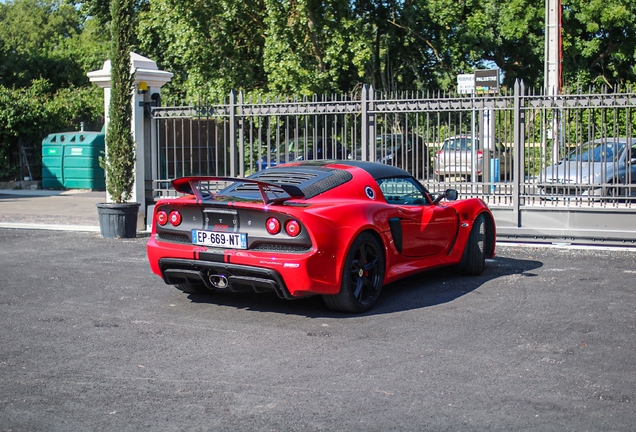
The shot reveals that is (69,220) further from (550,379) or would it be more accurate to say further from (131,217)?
(550,379)

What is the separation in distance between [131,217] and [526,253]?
5.85 meters

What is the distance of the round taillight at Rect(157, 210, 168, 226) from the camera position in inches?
278

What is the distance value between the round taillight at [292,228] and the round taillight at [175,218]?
111cm

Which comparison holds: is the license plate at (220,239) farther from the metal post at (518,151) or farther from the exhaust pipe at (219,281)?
the metal post at (518,151)

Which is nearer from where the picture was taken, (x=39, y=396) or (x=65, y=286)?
(x=39, y=396)

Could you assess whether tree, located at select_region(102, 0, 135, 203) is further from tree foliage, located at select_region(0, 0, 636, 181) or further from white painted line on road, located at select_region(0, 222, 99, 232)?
tree foliage, located at select_region(0, 0, 636, 181)

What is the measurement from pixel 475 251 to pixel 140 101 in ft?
24.6

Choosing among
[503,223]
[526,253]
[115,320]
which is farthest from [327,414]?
[503,223]

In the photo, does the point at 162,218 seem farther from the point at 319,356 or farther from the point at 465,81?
the point at 465,81

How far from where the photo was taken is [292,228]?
6.39m

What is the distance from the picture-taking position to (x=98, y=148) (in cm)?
2230

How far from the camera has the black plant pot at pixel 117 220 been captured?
11984 millimetres

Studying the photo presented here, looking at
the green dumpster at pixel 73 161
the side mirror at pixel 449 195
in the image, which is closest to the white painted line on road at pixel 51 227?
the side mirror at pixel 449 195

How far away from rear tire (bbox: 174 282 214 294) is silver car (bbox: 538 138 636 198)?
5.86m
